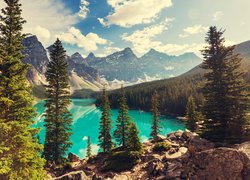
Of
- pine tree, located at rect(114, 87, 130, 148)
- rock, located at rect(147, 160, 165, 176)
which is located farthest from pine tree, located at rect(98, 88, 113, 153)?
rock, located at rect(147, 160, 165, 176)

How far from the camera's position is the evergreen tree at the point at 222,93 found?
1945cm

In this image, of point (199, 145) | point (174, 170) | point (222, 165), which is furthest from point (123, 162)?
point (222, 165)

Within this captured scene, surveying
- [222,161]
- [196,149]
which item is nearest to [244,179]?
[222,161]

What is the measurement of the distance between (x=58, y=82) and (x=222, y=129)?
2161cm

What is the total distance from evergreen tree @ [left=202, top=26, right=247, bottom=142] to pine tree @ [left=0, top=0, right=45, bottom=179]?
56.3ft

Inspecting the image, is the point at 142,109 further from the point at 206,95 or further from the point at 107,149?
the point at 206,95

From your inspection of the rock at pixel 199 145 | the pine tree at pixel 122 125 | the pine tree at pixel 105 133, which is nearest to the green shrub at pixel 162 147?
the rock at pixel 199 145

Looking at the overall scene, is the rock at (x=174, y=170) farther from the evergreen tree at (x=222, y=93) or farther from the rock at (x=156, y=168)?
the evergreen tree at (x=222, y=93)

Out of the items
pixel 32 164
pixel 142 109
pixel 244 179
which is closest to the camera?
pixel 244 179

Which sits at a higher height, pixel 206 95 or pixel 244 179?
pixel 206 95

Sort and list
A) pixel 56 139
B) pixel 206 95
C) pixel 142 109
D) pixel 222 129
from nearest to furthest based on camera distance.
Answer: pixel 222 129
pixel 206 95
pixel 56 139
pixel 142 109

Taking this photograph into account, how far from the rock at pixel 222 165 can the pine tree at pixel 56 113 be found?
61.5ft

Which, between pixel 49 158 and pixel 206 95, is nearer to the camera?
pixel 206 95

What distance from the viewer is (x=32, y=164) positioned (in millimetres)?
15891
